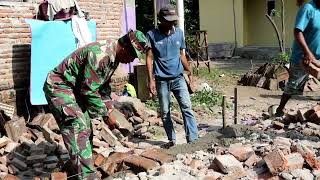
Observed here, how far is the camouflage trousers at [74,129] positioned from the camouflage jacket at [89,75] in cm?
10

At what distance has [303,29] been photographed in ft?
20.3

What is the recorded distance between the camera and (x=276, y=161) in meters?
4.29

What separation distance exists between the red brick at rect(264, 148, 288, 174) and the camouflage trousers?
1.67 m

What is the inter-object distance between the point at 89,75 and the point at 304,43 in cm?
312

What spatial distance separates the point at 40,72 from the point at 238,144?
3.61m

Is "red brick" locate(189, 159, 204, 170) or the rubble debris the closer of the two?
"red brick" locate(189, 159, 204, 170)

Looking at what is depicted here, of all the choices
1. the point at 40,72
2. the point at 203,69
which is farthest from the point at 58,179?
the point at 203,69

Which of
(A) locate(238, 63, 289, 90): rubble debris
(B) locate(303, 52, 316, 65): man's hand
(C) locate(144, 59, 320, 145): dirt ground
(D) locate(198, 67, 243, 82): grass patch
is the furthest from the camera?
(D) locate(198, 67, 243, 82): grass patch

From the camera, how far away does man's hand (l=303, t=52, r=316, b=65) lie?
5862 mm

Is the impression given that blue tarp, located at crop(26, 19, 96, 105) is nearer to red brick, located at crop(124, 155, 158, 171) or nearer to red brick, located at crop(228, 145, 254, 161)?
red brick, located at crop(124, 155, 158, 171)

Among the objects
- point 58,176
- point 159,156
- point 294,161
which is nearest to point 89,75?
point 58,176

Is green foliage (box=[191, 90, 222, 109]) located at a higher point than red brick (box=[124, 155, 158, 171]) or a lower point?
lower

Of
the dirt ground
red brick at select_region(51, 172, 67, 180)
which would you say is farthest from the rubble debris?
red brick at select_region(51, 172, 67, 180)

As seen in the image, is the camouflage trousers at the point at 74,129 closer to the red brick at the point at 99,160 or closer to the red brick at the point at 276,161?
the red brick at the point at 99,160
